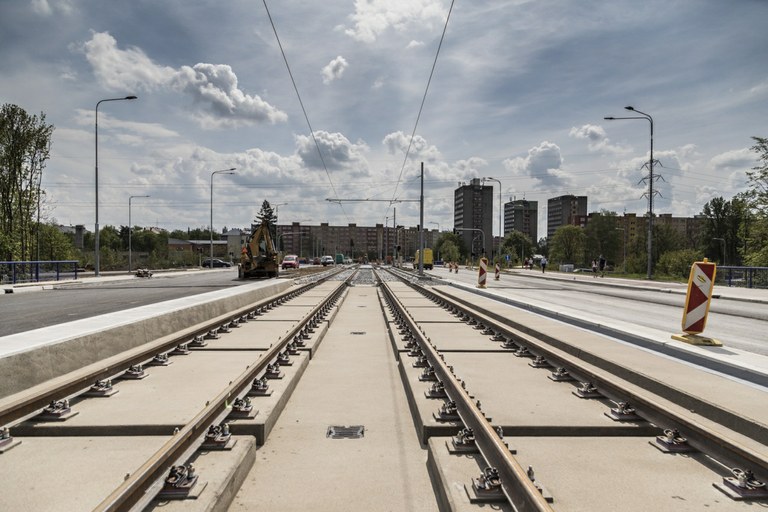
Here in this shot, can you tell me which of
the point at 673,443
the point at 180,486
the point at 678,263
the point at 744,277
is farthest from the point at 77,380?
the point at 678,263

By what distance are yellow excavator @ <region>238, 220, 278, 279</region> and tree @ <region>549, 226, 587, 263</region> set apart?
81404mm

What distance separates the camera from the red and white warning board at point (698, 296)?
324 inches

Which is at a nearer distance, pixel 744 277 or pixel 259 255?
pixel 744 277

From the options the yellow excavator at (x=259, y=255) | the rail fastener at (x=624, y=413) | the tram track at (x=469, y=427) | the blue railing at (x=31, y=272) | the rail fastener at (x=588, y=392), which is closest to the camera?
the tram track at (x=469, y=427)

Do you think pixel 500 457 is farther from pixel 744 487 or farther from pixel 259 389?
pixel 259 389

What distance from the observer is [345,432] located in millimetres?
4395

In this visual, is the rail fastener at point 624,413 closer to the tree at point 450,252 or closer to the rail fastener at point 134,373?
the rail fastener at point 134,373

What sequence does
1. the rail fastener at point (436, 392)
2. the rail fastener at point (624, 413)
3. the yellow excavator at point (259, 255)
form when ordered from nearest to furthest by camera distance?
the rail fastener at point (624, 413) < the rail fastener at point (436, 392) < the yellow excavator at point (259, 255)

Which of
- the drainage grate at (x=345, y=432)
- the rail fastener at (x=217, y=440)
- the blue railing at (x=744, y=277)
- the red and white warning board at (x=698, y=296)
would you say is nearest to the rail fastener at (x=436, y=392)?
the drainage grate at (x=345, y=432)

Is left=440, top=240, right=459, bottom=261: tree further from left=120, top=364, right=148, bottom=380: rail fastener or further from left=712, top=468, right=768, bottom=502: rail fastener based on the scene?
left=712, top=468, right=768, bottom=502: rail fastener

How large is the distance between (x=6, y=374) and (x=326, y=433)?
321 cm

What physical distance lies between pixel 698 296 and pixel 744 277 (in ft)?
83.1

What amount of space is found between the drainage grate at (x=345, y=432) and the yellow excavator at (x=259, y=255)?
27.0 meters

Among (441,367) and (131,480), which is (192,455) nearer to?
(131,480)
